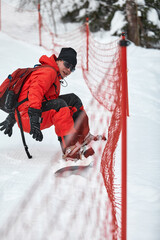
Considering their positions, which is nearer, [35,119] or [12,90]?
[35,119]

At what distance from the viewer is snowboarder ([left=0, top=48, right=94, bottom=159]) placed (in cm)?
264

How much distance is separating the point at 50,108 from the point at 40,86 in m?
0.25

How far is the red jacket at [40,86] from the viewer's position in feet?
8.65

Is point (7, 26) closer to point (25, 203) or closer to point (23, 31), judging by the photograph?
point (23, 31)

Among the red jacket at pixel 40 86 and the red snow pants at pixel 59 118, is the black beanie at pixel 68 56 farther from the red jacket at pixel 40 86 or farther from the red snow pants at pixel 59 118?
the red snow pants at pixel 59 118

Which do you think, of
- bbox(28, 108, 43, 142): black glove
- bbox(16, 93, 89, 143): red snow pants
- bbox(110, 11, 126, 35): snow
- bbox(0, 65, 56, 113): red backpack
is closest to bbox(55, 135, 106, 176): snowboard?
bbox(16, 93, 89, 143): red snow pants

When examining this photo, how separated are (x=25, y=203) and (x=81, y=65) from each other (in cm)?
676

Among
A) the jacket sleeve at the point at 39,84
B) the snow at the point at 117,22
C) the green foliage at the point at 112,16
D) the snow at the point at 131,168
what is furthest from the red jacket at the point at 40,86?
the snow at the point at 117,22

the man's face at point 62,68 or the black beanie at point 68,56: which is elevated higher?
the black beanie at point 68,56

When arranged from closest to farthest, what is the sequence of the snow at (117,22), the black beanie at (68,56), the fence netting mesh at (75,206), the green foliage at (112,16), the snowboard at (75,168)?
the fence netting mesh at (75,206) < the snowboard at (75,168) < the black beanie at (68,56) < the green foliage at (112,16) < the snow at (117,22)

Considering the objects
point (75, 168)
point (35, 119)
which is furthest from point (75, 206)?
point (35, 119)

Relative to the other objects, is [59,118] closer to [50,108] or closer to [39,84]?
[50,108]

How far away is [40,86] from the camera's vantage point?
8.89 ft

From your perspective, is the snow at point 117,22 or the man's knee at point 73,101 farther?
the snow at point 117,22
